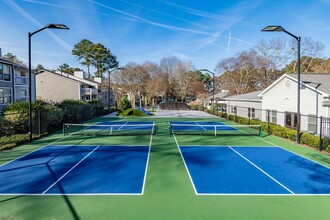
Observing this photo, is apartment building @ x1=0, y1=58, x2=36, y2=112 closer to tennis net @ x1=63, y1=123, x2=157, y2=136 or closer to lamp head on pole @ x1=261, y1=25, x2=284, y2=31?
tennis net @ x1=63, y1=123, x2=157, y2=136

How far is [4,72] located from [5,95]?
270 centimetres

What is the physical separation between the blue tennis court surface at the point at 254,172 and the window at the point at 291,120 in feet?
19.9

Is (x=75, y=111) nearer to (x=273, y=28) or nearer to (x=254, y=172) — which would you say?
(x=273, y=28)

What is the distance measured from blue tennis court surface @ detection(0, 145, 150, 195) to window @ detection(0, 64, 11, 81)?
62.5 feet

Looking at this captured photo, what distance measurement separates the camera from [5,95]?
26000mm

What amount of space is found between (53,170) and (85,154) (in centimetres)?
243

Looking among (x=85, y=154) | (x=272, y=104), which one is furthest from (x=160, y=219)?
(x=272, y=104)

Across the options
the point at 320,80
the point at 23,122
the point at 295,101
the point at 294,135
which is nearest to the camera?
the point at 294,135

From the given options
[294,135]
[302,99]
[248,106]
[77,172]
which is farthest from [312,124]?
[77,172]

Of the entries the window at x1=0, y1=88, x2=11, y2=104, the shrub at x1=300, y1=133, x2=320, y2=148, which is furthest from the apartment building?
the shrub at x1=300, y1=133, x2=320, y2=148

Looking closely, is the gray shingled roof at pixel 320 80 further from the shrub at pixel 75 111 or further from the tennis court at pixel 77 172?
the shrub at pixel 75 111

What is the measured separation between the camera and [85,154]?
10.8 meters

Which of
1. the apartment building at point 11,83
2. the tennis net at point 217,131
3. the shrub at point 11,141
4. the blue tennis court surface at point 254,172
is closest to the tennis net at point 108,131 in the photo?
the tennis net at point 217,131

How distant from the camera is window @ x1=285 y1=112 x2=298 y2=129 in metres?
16.8
